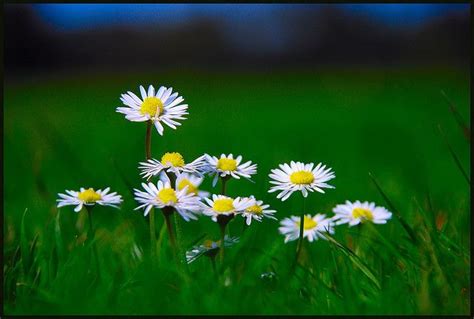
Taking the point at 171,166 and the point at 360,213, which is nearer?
the point at 171,166

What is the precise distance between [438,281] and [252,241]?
406mm

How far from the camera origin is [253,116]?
5625 mm

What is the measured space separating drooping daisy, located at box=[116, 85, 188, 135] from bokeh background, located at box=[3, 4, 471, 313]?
269 millimetres

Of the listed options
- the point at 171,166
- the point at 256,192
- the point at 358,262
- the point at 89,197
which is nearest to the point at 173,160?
the point at 171,166

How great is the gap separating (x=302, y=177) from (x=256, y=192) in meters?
1.16

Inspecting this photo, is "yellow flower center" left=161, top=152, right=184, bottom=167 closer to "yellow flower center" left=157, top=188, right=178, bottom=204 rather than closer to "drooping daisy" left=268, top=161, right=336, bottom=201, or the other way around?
"yellow flower center" left=157, top=188, right=178, bottom=204

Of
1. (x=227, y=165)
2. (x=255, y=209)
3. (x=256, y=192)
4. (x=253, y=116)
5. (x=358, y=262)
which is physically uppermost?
(x=253, y=116)

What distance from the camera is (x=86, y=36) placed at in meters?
5.20

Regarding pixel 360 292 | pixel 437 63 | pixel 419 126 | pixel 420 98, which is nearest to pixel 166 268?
pixel 360 292

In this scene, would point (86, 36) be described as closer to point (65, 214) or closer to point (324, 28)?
point (324, 28)

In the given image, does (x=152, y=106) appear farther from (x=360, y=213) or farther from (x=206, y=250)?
(x=360, y=213)

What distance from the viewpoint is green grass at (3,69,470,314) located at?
124 centimetres

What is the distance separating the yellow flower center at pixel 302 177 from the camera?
55.3 inches

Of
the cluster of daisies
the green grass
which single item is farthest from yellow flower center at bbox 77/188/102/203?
the green grass
